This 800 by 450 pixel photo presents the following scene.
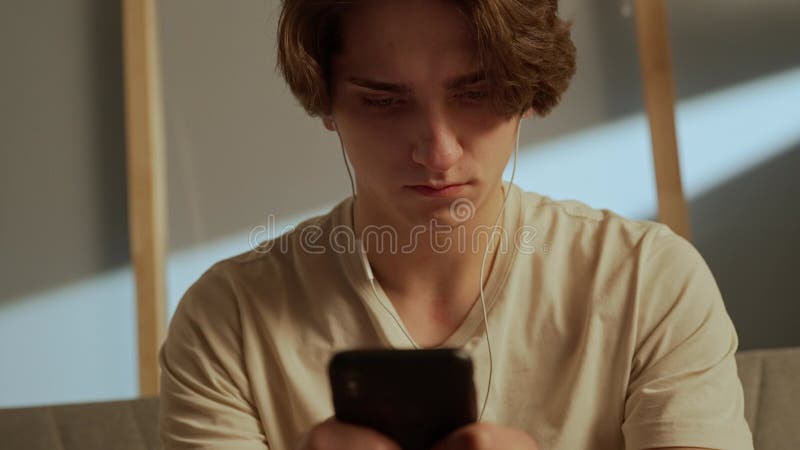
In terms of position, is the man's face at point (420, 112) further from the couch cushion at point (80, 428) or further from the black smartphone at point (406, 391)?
the couch cushion at point (80, 428)

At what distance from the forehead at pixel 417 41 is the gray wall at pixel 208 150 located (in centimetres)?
119

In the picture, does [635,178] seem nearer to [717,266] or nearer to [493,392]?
[717,266]

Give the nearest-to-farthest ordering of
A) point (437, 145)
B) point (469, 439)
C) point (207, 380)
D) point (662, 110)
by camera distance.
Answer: point (469, 439) → point (437, 145) → point (207, 380) → point (662, 110)

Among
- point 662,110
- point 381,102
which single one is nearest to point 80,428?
point 381,102

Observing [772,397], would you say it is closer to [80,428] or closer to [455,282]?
[455,282]

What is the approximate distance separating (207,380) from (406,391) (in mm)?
299

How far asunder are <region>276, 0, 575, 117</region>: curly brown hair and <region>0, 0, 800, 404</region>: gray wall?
1.08 metres

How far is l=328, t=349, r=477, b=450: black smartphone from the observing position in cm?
71

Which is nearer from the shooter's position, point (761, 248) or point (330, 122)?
point (330, 122)

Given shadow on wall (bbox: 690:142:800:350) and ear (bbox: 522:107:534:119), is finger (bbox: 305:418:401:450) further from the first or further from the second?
shadow on wall (bbox: 690:142:800:350)

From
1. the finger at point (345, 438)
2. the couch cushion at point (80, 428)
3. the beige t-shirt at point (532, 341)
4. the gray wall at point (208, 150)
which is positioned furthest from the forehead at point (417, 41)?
the gray wall at point (208, 150)

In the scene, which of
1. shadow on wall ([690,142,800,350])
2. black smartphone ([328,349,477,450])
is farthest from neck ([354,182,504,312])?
shadow on wall ([690,142,800,350])

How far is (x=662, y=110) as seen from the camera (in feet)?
6.56

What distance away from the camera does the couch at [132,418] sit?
133 centimetres
